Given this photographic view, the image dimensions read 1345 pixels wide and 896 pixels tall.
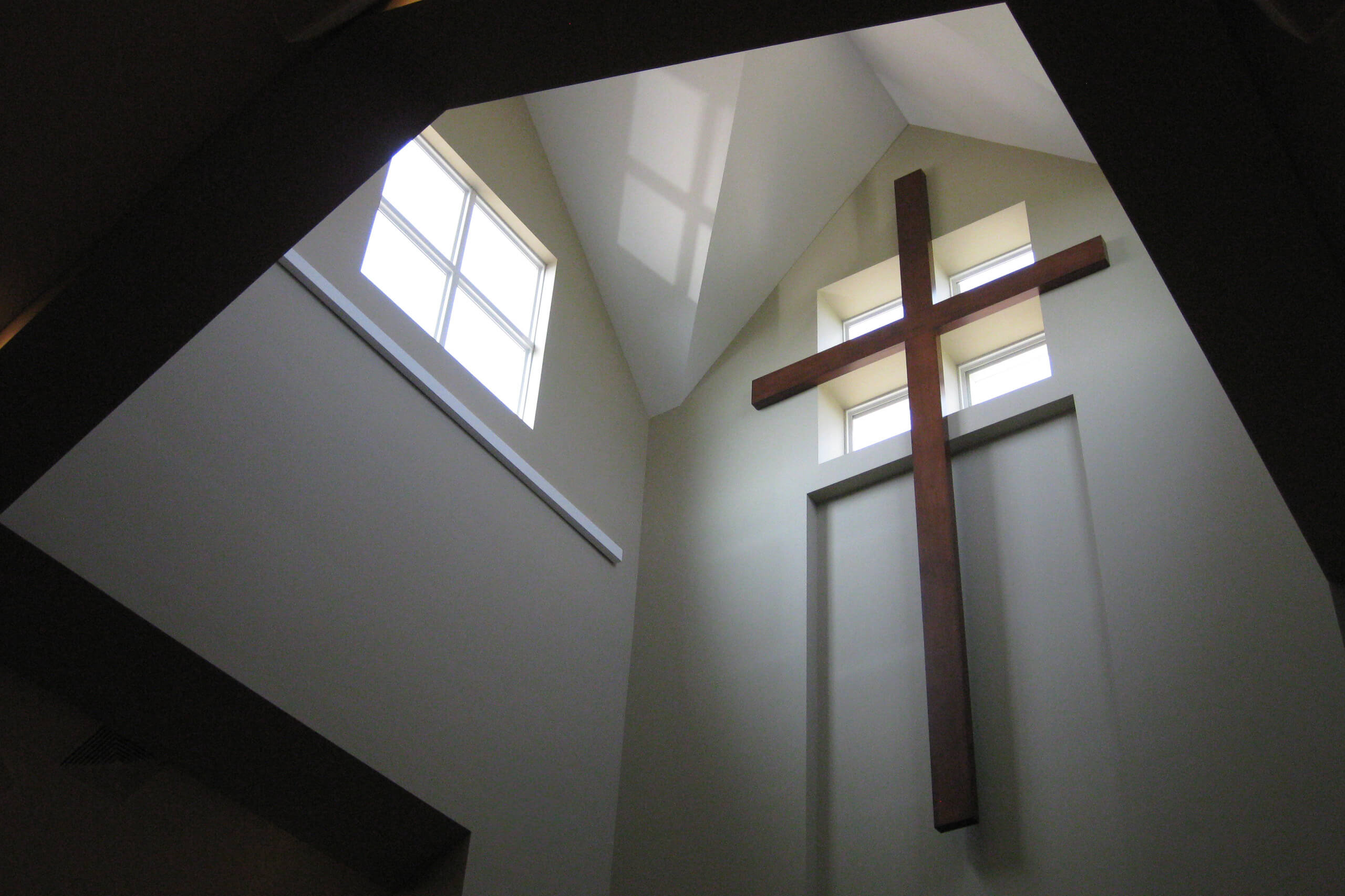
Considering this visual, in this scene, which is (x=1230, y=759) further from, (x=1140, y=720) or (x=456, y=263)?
(x=456, y=263)

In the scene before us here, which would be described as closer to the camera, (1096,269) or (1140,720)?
(1140,720)

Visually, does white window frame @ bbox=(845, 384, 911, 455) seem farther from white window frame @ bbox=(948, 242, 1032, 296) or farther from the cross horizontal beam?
white window frame @ bbox=(948, 242, 1032, 296)

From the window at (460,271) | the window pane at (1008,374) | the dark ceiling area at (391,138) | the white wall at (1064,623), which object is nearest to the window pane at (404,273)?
the window at (460,271)

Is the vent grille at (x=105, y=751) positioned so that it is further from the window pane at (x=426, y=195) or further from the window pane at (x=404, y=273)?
the window pane at (x=426, y=195)

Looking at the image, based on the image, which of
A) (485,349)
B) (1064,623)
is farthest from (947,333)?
(485,349)

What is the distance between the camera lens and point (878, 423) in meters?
6.32

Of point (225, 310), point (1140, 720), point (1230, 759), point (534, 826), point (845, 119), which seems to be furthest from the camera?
point (845, 119)

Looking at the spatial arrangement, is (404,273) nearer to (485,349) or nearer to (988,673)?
(485,349)

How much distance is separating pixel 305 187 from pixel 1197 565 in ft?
11.0

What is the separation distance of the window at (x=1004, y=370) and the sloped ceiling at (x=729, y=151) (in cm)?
98

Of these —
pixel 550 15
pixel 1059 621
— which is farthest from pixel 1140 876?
pixel 550 15

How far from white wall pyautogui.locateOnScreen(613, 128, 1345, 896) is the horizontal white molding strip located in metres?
0.53

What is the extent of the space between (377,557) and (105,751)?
120 centimetres

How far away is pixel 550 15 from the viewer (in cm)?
267
